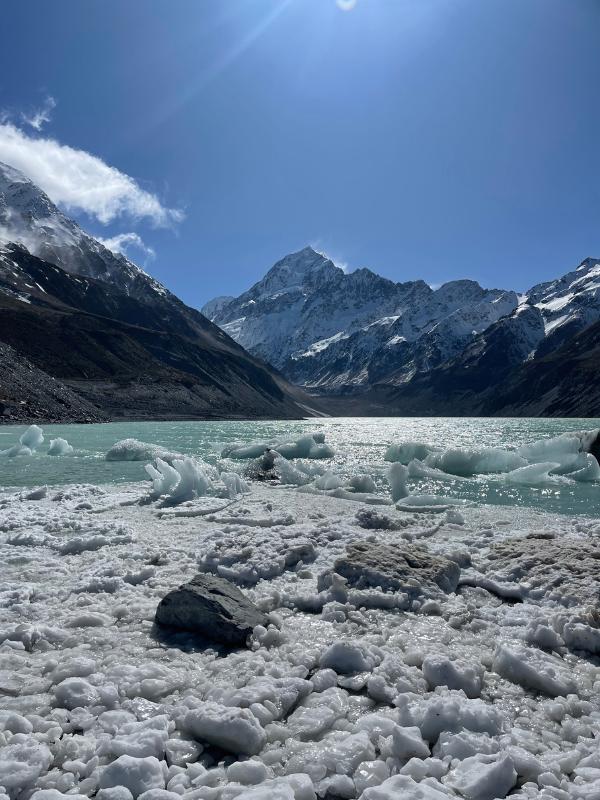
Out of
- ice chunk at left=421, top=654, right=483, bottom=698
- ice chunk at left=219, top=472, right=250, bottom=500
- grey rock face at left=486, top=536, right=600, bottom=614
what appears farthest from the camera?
ice chunk at left=219, top=472, right=250, bottom=500

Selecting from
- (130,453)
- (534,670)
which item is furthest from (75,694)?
(130,453)

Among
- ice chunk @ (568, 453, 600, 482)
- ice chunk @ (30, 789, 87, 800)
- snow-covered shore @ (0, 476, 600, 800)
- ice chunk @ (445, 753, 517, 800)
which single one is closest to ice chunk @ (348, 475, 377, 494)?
snow-covered shore @ (0, 476, 600, 800)

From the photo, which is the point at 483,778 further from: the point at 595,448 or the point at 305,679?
the point at 595,448

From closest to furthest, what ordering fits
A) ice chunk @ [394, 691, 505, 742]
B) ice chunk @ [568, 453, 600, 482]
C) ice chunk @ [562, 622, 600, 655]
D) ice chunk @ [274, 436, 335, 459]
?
ice chunk @ [394, 691, 505, 742] → ice chunk @ [562, 622, 600, 655] → ice chunk @ [568, 453, 600, 482] → ice chunk @ [274, 436, 335, 459]

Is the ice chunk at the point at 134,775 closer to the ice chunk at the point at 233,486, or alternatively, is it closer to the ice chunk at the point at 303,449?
the ice chunk at the point at 233,486

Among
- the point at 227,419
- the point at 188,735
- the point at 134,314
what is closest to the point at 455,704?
the point at 188,735

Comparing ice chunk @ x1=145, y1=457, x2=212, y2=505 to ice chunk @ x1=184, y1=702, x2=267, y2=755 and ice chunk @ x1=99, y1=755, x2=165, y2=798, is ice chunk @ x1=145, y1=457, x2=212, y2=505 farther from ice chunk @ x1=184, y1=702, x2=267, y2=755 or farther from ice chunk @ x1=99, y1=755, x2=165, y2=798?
ice chunk @ x1=99, y1=755, x2=165, y2=798

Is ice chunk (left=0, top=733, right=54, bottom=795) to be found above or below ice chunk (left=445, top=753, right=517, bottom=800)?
below

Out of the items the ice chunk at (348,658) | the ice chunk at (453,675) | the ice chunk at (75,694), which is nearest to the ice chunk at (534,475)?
the ice chunk at (453,675)
